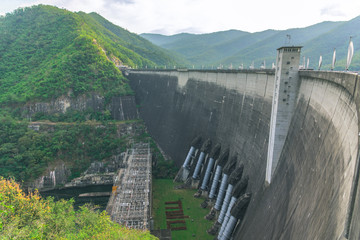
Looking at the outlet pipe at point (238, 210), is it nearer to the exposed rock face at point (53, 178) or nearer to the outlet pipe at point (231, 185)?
the outlet pipe at point (231, 185)

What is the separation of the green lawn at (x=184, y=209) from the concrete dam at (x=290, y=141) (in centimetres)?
547

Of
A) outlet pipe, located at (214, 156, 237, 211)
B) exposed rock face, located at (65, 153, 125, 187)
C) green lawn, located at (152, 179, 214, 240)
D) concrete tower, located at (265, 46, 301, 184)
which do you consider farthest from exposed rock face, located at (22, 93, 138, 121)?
concrete tower, located at (265, 46, 301, 184)

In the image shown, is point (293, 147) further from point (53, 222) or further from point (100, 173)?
point (100, 173)

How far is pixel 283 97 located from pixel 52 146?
3990 cm

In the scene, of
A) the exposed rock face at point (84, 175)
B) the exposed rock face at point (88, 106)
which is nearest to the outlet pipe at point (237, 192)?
the exposed rock face at point (84, 175)

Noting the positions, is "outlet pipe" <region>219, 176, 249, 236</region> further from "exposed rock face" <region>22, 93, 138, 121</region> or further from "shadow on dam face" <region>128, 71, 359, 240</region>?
"exposed rock face" <region>22, 93, 138, 121</region>

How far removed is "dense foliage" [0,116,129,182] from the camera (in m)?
41.3

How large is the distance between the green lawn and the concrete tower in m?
10.2

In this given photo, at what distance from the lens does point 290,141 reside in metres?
16.5

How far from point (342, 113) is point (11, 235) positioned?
48.7 ft

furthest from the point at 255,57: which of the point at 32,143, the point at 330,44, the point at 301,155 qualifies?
the point at 301,155

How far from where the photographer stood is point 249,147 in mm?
22484

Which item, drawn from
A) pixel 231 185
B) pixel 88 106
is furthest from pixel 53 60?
pixel 231 185

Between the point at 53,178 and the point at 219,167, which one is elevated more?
the point at 219,167
